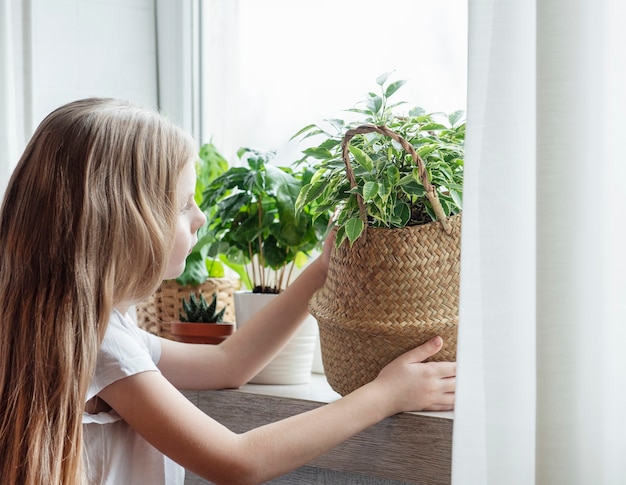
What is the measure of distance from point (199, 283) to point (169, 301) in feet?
0.24

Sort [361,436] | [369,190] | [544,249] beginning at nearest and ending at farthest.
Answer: [544,249], [369,190], [361,436]

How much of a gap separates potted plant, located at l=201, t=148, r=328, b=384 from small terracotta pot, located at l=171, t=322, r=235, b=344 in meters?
0.04

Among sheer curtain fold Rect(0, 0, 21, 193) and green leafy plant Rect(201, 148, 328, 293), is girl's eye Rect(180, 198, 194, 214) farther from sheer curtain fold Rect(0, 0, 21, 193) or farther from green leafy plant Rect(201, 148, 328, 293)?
sheer curtain fold Rect(0, 0, 21, 193)

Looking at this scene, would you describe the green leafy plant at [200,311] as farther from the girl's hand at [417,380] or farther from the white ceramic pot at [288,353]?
the girl's hand at [417,380]

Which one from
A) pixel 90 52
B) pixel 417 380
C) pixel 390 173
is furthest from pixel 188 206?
pixel 90 52

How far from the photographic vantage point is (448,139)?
1.16m

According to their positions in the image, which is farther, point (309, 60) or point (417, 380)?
point (309, 60)

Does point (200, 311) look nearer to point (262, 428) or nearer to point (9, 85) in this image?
point (262, 428)

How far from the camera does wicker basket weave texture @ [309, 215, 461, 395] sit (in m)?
1.12

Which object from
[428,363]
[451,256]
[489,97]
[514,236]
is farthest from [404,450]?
[489,97]

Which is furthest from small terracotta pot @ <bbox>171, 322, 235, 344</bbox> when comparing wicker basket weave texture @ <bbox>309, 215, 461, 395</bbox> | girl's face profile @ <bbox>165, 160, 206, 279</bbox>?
wicker basket weave texture @ <bbox>309, 215, 461, 395</bbox>

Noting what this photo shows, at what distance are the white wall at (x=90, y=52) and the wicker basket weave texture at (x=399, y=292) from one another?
34.1 inches

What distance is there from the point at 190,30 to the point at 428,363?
3.43 feet

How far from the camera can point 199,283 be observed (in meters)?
1.58
